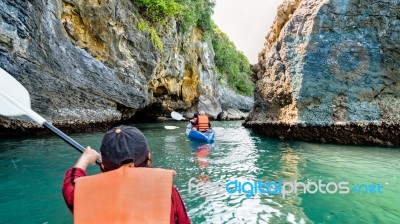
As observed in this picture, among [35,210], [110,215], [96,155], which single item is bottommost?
[35,210]

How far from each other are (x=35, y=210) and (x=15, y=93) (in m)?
1.50

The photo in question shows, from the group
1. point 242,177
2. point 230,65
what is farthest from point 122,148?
point 230,65

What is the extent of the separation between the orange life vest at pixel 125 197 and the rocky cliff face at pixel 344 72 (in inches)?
357

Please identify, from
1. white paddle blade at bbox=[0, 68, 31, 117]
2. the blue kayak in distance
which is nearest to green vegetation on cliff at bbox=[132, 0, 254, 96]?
the blue kayak in distance

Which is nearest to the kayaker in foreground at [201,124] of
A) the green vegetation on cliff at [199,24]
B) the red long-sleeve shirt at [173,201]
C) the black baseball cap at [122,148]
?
the green vegetation on cliff at [199,24]

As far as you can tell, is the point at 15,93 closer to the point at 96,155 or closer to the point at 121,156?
the point at 96,155

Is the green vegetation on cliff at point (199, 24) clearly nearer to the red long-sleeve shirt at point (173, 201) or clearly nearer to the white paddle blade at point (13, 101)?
the white paddle blade at point (13, 101)

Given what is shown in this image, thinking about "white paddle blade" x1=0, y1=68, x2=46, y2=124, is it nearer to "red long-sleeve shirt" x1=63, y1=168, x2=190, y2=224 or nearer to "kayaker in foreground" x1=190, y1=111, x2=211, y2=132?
"red long-sleeve shirt" x1=63, y1=168, x2=190, y2=224

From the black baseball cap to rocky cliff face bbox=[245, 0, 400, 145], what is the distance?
908 cm

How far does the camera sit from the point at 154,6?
51.9ft

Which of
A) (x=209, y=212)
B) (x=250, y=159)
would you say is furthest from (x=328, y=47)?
(x=209, y=212)

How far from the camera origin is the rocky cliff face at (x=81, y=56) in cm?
883

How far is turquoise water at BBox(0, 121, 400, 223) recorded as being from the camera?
12.0 ft

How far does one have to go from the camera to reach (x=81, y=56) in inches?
465
